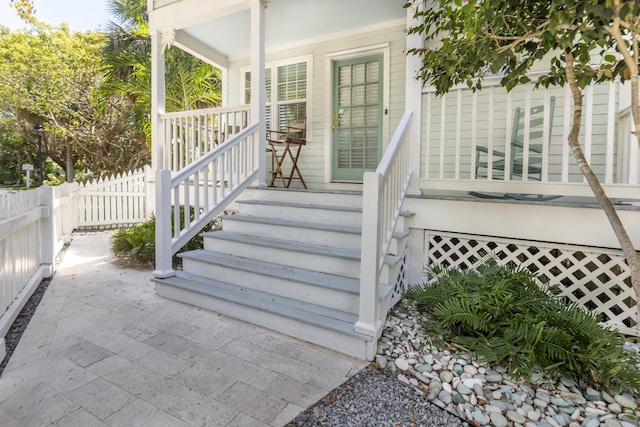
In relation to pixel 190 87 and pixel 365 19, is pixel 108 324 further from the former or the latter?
pixel 190 87

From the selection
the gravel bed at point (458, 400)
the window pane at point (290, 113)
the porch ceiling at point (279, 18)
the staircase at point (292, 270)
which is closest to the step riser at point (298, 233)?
the staircase at point (292, 270)

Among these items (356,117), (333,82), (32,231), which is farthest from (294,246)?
(333,82)

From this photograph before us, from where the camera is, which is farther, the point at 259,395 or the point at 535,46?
the point at 535,46

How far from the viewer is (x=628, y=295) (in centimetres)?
266

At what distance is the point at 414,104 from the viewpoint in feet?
11.1

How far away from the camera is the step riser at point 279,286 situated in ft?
8.70

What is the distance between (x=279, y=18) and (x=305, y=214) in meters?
2.87

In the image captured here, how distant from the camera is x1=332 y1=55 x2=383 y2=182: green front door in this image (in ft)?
16.8

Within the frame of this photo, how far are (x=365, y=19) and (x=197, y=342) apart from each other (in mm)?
4458

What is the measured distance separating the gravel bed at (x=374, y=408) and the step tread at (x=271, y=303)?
13.4 inches

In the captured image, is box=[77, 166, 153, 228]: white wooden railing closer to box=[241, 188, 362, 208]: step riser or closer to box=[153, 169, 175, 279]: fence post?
box=[241, 188, 362, 208]: step riser

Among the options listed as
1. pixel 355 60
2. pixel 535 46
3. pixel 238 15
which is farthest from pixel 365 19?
pixel 535 46

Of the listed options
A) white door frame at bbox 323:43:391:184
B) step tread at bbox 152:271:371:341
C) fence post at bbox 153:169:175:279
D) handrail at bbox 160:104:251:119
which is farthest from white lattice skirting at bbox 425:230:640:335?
handrail at bbox 160:104:251:119

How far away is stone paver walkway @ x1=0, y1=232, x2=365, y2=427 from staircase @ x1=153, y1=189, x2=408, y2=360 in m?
0.12
